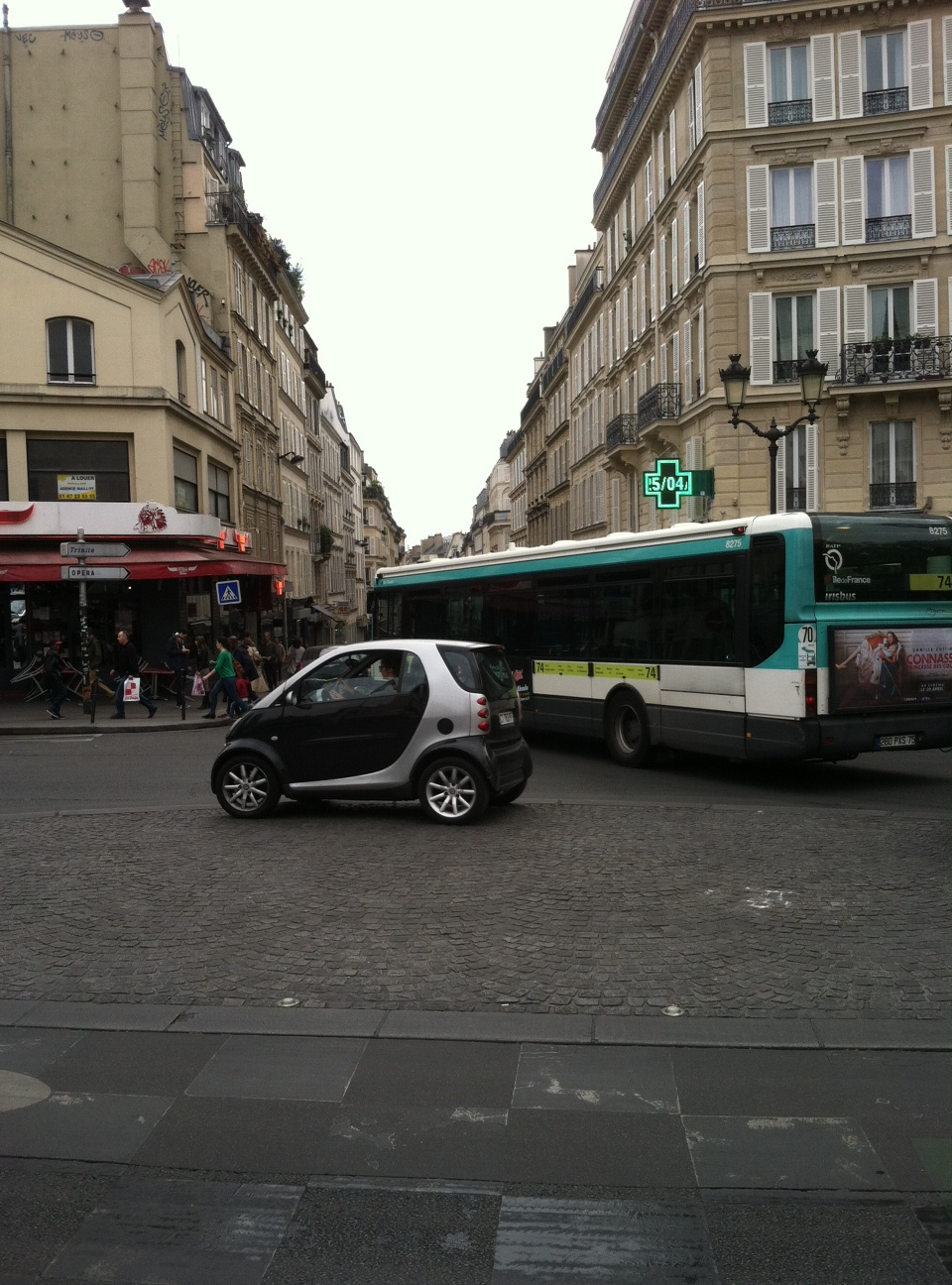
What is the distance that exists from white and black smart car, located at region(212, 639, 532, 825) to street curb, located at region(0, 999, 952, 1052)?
509 cm

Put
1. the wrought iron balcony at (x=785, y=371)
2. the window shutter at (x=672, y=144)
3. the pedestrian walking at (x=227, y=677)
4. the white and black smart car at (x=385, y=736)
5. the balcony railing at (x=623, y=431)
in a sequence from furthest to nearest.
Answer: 1. the balcony railing at (x=623, y=431)
2. the window shutter at (x=672, y=144)
3. the wrought iron balcony at (x=785, y=371)
4. the pedestrian walking at (x=227, y=677)
5. the white and black smart car at (x=385, y=736)

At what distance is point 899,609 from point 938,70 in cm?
2319

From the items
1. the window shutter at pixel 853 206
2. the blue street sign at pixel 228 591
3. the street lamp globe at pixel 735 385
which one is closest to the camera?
the street lamp globe at pixel 735 385

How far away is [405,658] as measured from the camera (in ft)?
36.0

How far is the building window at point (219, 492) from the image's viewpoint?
114 ft

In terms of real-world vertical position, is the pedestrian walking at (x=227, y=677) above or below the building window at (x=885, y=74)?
below

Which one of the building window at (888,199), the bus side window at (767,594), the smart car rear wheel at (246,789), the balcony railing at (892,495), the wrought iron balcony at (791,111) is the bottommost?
the smart car rear wheel at (246,789)

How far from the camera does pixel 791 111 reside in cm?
3055

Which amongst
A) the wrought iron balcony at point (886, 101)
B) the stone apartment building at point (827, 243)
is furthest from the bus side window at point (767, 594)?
the wrought iron balcony at point (886, 101)

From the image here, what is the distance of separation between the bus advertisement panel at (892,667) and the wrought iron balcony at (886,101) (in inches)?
884

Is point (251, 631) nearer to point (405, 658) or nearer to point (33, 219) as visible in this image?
point (33, 219)

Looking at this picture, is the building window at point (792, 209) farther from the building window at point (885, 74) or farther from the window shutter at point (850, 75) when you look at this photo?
the building window at point (885, 74)

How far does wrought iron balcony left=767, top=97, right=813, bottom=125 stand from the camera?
30.5m

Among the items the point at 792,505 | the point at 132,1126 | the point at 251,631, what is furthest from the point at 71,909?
the point at 251,631
